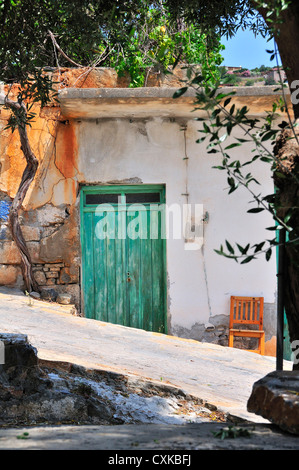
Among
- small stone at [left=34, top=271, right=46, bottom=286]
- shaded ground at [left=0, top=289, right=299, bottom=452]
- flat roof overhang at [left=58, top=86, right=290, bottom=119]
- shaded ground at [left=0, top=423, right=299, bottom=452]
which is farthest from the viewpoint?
small stone at [left=34, top=271, right=46, bottom=286]

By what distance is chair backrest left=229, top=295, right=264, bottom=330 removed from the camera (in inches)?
366

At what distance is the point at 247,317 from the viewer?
369 inches

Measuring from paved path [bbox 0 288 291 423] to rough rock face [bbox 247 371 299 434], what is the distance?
0.88 meters

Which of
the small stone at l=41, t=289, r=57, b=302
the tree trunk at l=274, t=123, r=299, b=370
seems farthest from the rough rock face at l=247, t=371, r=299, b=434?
the small stone at l=41, t=289, r=57, b=302

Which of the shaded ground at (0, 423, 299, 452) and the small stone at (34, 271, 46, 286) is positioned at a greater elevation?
the small stone at (34, 271, 46, 286)

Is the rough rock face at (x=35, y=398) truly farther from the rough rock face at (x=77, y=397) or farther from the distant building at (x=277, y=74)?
the distant building at (x=277, y=74)

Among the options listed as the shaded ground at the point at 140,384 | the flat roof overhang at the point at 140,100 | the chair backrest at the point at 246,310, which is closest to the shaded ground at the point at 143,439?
the shaded ground at the point at 140,384

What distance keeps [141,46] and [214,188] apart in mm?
2505

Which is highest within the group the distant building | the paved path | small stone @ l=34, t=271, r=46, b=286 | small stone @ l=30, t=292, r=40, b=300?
the distant building

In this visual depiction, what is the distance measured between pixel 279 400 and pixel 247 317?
6535mm

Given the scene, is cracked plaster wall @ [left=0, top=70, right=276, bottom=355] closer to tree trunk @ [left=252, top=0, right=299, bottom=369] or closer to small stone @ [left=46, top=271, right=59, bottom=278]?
small stone @ [left=46, top=271, right=59, bottom=278]

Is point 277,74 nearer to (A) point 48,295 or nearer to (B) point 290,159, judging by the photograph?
(A) point 48,295

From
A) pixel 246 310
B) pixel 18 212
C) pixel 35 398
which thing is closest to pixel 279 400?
pixel 35 398

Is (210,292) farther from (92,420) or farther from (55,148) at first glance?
(92,420)
